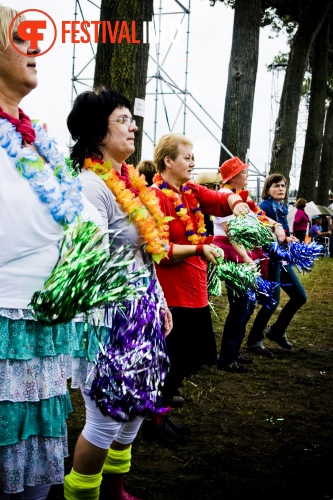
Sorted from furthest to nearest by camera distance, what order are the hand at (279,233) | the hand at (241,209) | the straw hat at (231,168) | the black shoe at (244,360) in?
the black shoe at (244,360), the hand at (279,233), the straw hat at (231,168), the hand at (241,209)

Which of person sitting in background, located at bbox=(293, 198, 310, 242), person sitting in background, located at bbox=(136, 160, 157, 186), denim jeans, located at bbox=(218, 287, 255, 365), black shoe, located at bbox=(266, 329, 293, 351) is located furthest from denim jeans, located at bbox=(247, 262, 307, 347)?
person sitting in background, located at bbox=(293, 198, 310, 242)

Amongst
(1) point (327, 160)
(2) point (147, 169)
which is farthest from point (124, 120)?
(1) point (327, 160)

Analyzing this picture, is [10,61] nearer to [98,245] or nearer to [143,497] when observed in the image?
[98,245]

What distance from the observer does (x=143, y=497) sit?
2.98 metres

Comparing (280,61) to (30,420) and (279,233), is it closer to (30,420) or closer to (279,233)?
(279,233)

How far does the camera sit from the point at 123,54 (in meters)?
4.78

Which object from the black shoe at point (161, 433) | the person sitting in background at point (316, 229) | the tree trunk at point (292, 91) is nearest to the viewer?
the black shoe at point (161, 433)

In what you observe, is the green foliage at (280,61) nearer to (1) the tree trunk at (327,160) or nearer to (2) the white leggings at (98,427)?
(1) the tree trunk at (327,160)

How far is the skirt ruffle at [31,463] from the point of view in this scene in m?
1.85

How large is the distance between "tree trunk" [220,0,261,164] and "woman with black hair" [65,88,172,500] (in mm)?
6657

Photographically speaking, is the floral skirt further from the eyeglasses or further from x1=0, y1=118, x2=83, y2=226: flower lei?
the eyeglasses

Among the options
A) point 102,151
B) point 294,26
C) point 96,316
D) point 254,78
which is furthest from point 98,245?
point 294,26

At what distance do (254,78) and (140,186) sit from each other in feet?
24.5

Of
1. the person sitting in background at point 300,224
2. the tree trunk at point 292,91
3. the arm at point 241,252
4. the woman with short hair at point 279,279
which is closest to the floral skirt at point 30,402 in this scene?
the arm at point 241,252
